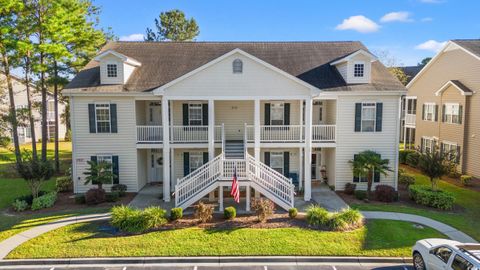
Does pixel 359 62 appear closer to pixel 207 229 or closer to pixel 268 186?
pixel 268 186

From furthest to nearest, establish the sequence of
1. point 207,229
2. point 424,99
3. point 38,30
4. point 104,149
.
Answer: point 424,99 < point 38,30 < point 104,149 < point 207,229

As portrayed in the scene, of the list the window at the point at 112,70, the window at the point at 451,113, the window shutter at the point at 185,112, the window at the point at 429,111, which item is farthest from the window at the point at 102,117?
the window at the point at 429,111

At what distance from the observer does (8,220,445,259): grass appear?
12.8 m

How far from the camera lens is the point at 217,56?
78.6 ft

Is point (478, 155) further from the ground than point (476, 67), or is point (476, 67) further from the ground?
point (476, 67)

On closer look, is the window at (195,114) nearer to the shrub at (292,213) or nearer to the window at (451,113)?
the shrub at (292,213)

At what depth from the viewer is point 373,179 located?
2128 cm

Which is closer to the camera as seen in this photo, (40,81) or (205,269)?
(205,269)

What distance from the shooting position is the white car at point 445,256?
9648mm

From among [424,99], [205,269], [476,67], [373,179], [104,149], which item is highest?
[476,67]

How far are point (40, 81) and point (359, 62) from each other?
23121 mm

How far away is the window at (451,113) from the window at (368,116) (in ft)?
34.0

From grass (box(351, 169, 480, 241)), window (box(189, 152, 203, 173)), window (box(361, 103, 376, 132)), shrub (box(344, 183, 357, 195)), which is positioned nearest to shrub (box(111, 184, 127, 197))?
window (box(189, 152, 203, 173))

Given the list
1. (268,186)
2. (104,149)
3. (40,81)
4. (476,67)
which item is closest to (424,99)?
(476,67)
